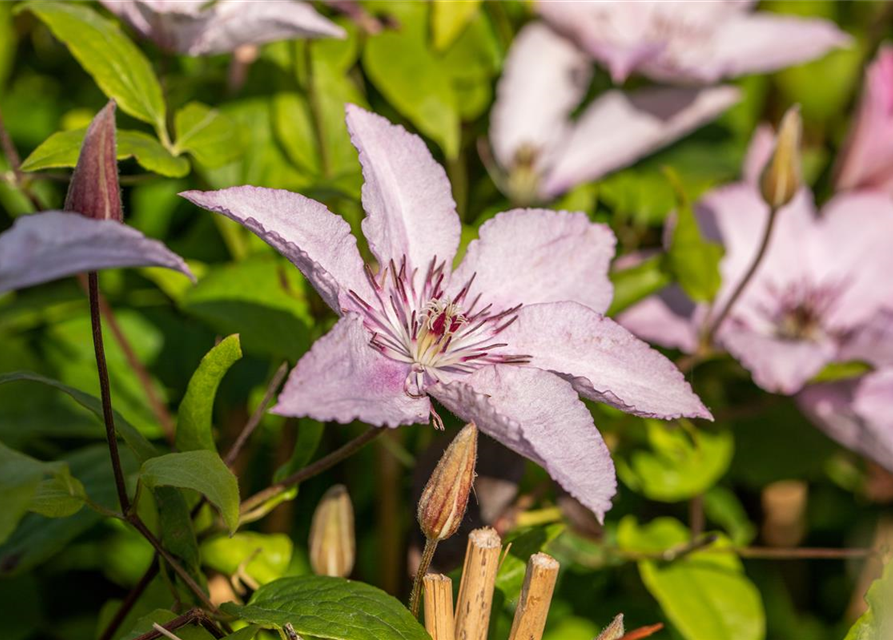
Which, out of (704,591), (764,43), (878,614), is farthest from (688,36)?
(878,614)

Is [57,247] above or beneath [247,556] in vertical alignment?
above

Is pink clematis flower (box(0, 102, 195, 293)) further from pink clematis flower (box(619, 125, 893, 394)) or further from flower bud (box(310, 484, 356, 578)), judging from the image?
pink clematis flower (box(619, 125, 893, 394))

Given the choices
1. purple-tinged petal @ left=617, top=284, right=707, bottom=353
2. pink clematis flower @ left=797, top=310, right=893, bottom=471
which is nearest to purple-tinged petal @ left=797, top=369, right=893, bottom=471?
pink clematis flower @ left=797, top=310, right=893, bottom=471

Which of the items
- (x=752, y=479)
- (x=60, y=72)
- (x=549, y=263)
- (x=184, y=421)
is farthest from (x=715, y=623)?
(x=60, y=72)

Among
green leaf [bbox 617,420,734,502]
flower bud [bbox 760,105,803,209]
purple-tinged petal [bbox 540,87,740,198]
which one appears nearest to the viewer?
flower bud [bbox 760,105,803,209]

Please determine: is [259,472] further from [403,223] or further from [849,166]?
[849,166]

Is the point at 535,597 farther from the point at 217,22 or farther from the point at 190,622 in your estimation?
the point at 217,22

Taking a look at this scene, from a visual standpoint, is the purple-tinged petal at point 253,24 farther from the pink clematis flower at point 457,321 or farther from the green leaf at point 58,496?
the green leaf at point 58,496
